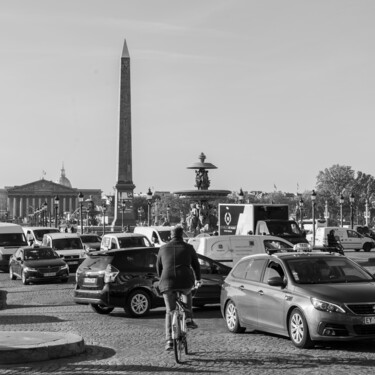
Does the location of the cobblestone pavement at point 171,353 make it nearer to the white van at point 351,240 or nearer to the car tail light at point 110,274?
the car tail light at point 110,274

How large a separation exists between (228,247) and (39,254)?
8195 millimetres

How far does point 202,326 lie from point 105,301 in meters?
2.79

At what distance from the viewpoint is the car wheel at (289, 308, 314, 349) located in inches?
488

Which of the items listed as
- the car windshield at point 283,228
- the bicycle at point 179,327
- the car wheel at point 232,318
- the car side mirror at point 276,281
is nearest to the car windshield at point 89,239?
the car windshield at point 283,228

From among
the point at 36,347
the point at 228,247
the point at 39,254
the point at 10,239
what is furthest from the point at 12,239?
the point at 36,347

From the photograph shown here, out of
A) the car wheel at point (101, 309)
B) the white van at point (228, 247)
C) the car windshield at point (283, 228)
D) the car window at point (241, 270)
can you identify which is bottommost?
the car wheel at point (101, 309)

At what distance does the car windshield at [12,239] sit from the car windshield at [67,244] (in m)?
4.00

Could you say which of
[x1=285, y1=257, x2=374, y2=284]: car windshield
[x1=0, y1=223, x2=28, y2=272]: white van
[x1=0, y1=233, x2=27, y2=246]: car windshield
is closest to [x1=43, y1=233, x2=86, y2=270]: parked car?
[x1=0, y1=223, x2=28, y2=272]: white van

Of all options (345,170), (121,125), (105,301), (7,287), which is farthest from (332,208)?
(105,301)

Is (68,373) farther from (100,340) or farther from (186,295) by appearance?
(100,340)

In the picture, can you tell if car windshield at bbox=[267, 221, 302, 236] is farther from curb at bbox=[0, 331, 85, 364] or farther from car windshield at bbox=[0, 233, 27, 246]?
curb at bbox=[0, 331, 85, 364]

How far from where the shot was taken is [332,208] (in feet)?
566

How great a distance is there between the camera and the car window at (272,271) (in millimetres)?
13798

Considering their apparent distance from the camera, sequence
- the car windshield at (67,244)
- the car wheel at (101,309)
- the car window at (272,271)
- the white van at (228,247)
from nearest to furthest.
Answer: the car window at (272,271) → the car wheel at (101,309) → the white van at (228,247) → the car windshield at (67,244)
